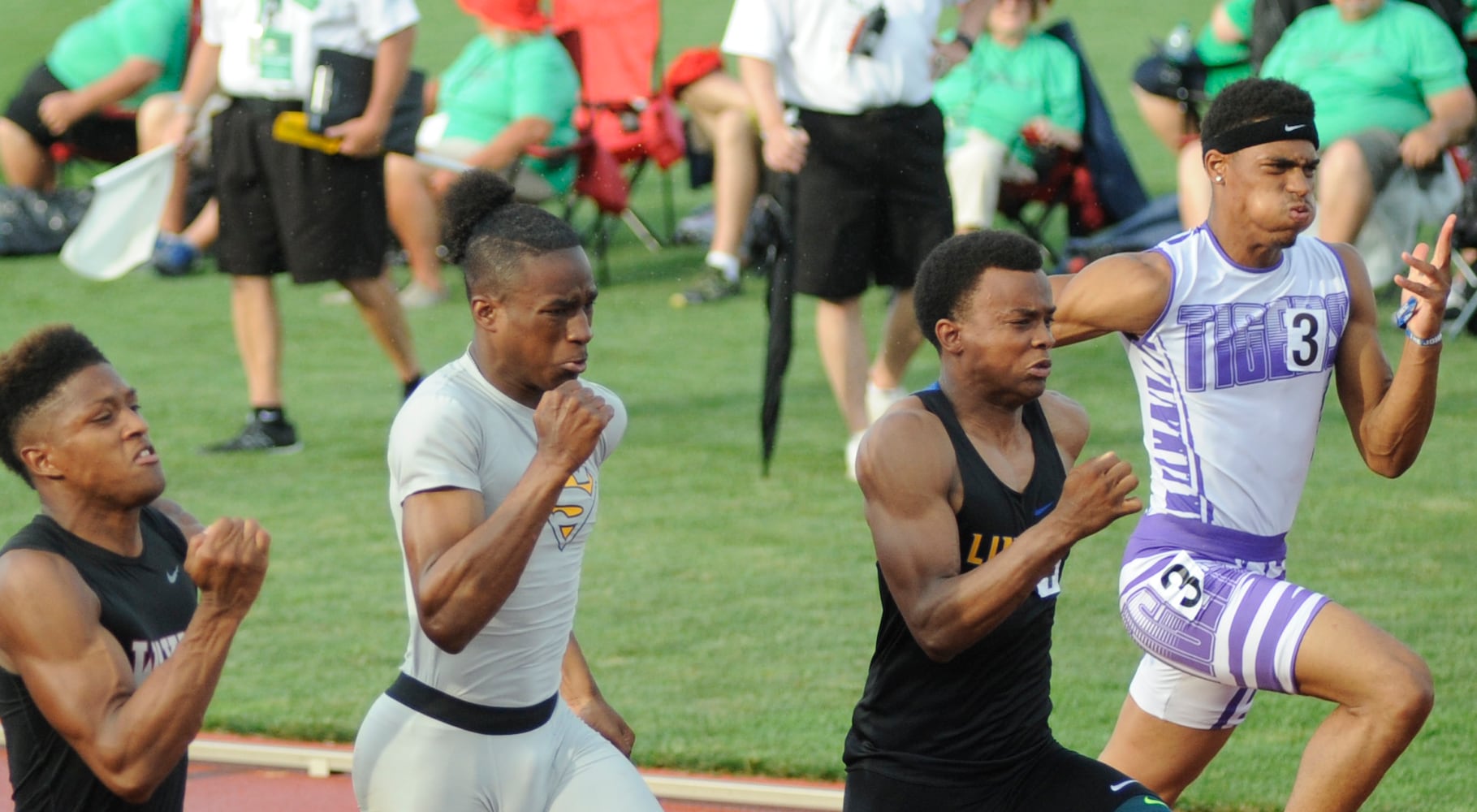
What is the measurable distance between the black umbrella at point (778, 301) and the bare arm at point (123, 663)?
500 cm

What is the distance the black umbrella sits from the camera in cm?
842

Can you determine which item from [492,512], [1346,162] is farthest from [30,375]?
[1346,162]

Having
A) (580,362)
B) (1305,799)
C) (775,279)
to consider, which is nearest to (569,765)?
(580,362)

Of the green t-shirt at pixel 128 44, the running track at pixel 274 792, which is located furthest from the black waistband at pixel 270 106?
the green t-shirt at pixel 128 44

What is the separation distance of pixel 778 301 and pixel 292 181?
7.22 feet

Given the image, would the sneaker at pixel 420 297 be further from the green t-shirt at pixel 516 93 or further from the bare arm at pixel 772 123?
the bare arm at pixel 772 123

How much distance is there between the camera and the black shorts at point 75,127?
13.7 m

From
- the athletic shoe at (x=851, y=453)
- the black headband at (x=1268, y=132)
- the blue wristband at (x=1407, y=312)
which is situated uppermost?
the black headband at (x=1268, y=132)

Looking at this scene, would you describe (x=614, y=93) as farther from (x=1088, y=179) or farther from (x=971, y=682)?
(x=971, y=682)

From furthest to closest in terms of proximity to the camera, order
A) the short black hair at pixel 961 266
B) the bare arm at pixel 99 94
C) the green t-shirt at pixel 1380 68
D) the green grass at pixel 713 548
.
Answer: the bare arm at pixel 99 94 < the green t-shirt at pixel 1380 68 < the green grass at pixel 713 548 < the short black hair at pixel 961 266

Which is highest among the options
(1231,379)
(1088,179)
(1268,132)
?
(1268,132)

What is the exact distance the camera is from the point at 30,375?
3.73m

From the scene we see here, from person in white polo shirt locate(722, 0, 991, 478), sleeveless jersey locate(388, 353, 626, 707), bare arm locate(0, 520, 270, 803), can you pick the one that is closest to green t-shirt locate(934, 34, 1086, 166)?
person in white polo shirt locate(722, 0, 991, 478)

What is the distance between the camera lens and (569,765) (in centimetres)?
396
